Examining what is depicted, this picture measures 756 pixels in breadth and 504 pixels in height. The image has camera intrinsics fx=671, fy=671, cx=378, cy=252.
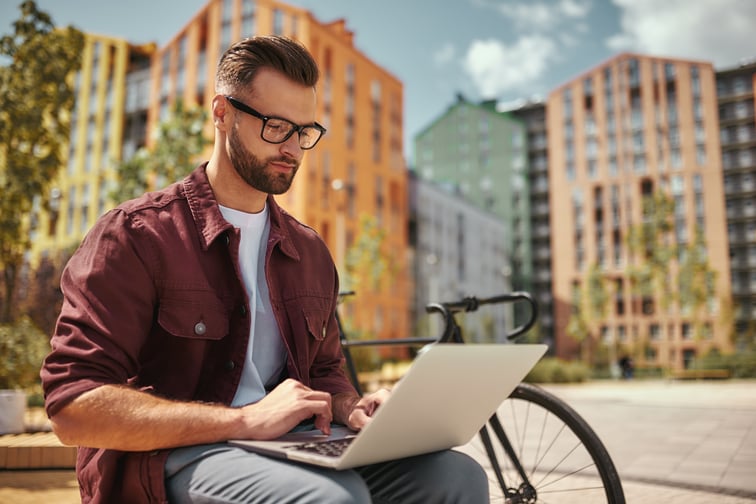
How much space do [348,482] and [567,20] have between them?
85.3 ft

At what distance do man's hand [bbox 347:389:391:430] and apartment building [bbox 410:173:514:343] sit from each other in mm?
41201

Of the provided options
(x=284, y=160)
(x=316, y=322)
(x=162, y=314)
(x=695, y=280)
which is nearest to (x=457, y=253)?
(x=695, y=280)

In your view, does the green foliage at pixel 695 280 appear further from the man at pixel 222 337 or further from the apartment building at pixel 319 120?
the man at pixel 222 337

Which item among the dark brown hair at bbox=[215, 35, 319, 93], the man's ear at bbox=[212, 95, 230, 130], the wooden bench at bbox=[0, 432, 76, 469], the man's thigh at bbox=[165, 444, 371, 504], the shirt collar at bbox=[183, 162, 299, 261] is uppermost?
the dark brown hair at bbox=[215, 35, 319, 93]

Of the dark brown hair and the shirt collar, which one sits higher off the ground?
the dark brown hair

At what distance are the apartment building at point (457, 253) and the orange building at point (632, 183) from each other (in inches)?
244

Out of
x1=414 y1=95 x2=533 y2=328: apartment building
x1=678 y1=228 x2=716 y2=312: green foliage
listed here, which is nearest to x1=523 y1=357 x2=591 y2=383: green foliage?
x1=678 y1=228 x2=716 y2=312: green foliage

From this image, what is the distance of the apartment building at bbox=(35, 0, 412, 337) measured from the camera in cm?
3750

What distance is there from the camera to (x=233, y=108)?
1.78 metres

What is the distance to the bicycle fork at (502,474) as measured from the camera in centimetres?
268

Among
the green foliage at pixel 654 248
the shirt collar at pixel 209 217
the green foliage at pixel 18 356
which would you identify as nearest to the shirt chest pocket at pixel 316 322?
the shirt collar at pixel 209 217

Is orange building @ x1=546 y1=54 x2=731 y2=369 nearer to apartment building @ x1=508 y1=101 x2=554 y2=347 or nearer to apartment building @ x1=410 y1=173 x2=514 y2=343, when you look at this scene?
apartment building @ x1=410 y1=173 x2=514 y2=343

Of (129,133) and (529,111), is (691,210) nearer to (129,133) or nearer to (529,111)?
(529,111)

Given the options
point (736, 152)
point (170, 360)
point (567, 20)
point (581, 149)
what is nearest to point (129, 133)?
point (567, 20)
